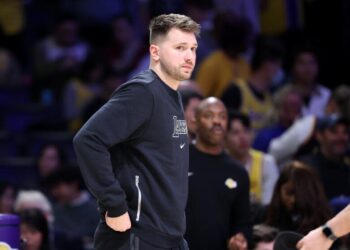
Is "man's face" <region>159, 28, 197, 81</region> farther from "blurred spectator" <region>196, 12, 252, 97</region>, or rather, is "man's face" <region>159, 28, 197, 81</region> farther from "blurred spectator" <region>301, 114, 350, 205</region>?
"blurred spectator" <region>196, 12, 252, 97</region>

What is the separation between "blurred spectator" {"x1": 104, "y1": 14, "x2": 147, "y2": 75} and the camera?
40.3ft

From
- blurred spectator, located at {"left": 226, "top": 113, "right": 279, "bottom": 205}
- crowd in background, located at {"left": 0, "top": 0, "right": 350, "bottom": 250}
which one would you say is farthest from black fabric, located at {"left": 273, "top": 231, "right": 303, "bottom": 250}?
blurred spectator, located at {"left": 226, "top": 113, "right": 279, "bottom": 205}

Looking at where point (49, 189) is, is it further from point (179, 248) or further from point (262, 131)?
point (179, 248)

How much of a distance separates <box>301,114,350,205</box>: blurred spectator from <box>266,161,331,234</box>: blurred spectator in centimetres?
159

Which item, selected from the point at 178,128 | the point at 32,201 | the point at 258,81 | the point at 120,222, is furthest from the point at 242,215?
the point at 258,81

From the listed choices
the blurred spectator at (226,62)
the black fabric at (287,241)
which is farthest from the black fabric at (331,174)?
the black fabric at (287,241)

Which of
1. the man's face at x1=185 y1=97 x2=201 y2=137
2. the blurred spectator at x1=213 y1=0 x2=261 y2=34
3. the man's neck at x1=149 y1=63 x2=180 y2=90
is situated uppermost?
the man's neck at x1=149 y1=63 x2=180 y2=90

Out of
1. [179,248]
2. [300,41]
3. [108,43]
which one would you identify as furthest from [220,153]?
[108,43]

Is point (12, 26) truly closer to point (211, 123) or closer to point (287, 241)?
point (211, 123)

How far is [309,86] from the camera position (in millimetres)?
10906

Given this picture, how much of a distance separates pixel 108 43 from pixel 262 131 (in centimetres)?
361

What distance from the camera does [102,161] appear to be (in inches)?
191

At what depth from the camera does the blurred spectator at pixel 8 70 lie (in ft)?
39.9

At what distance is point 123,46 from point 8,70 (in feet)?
4.85
